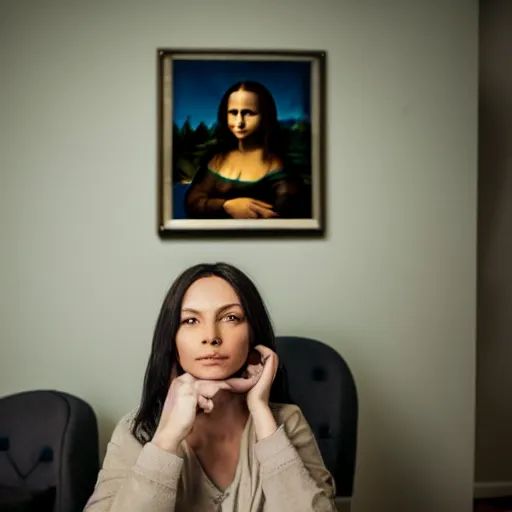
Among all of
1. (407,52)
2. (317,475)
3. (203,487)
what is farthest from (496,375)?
(203,487)

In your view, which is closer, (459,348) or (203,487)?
(203,487)

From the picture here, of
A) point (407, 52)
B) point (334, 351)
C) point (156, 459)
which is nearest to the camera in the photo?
point (156, 459)

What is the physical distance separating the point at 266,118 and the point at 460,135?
675mm

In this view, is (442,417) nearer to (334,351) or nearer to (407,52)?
(334,351)

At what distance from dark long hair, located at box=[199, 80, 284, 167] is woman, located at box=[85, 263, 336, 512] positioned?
84 centimetres

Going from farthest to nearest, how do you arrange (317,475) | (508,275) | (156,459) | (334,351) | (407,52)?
(508,275) → (407,52) → (334,351) → (317,475) → (156,459)

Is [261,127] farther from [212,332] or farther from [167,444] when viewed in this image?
[167,444]

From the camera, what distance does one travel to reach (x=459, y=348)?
2.42m

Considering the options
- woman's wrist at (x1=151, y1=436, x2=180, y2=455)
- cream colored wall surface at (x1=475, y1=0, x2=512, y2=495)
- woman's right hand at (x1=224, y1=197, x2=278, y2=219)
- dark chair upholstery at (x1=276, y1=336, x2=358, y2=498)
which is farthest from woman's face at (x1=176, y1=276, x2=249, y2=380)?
cream colored wall surface at (x1=475, y1=0, x2=512, y2=495)

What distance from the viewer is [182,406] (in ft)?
4.63

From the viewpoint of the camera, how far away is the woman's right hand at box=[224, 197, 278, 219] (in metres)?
2.31

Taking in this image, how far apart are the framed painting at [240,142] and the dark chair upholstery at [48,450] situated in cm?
65

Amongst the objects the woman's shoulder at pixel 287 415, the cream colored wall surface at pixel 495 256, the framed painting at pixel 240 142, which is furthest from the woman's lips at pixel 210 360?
the cream colored wall surface at pixel 495 256

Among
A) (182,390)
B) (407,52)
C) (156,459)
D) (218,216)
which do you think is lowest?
(156,459)
